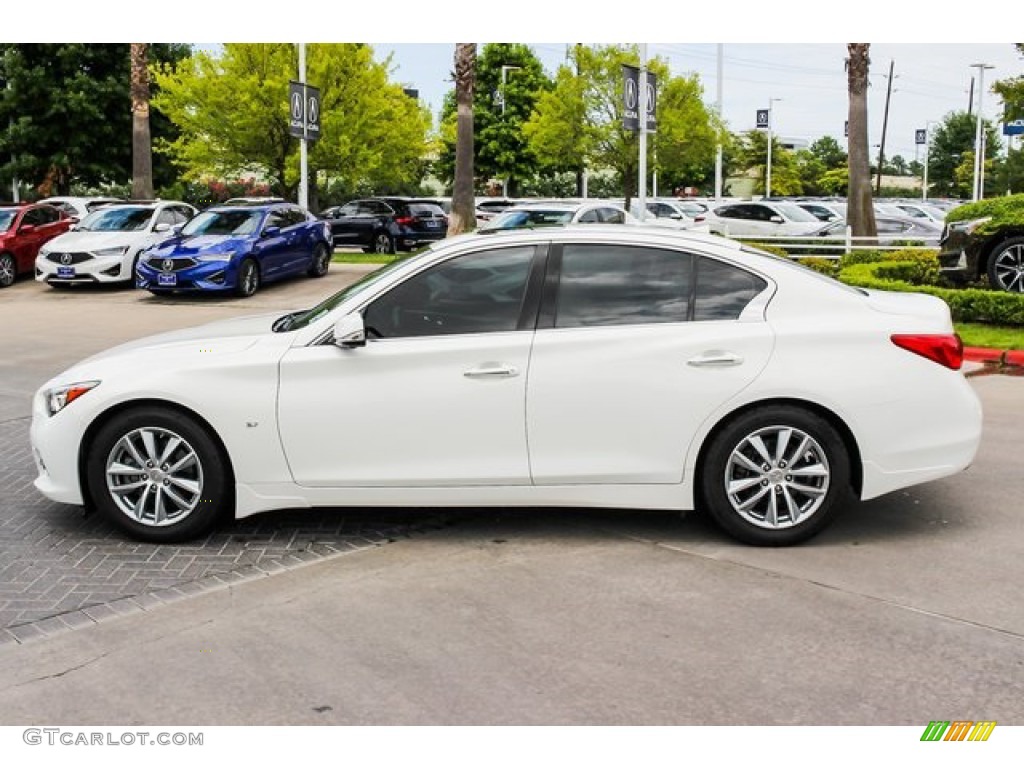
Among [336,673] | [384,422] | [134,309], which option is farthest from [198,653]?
[134,309]

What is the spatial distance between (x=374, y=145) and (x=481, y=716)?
29619 mm

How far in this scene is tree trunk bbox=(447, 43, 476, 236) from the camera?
26438mm

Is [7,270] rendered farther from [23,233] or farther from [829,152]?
[829,152]

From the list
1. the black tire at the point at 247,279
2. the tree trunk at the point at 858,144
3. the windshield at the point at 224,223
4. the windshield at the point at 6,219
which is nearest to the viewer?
the black tire at the point at 247,279

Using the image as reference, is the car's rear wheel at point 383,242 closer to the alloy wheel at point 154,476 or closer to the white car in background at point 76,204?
the white car in background at point 76,204

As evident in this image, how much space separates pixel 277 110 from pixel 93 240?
31.7 ft

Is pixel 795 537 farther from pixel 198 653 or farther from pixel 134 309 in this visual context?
pixel 134 309

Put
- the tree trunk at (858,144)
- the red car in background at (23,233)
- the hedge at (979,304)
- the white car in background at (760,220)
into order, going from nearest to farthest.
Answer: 1. the hedge at (979,304)
2. the red car in background at (23,233)
3. the tree trunk at (858,144)
4. the white car in background at (760,220)

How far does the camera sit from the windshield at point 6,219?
24.0 m

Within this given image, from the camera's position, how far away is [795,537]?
→ 18.9 feet

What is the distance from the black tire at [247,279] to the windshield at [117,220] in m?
3.93

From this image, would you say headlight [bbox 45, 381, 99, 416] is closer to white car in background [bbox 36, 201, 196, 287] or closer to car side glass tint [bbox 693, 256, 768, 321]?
car side glass tint [bbox 693, 256, 768, 321]

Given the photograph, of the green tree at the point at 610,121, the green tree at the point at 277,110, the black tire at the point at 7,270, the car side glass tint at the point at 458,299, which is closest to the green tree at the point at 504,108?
the green tree at the point at 610,121

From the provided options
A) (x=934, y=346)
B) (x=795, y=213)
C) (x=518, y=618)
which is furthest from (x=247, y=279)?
(x=518, y=618)
